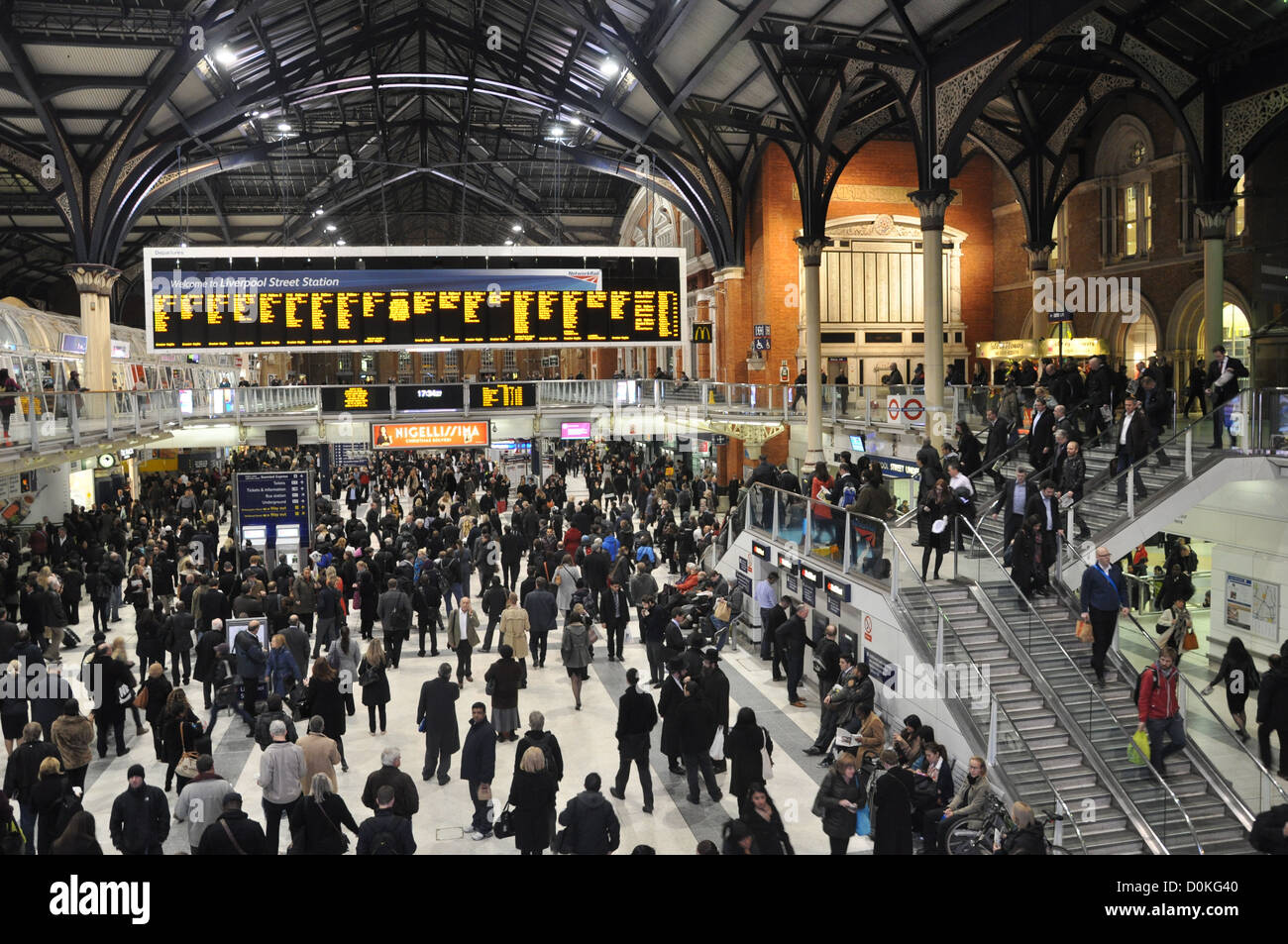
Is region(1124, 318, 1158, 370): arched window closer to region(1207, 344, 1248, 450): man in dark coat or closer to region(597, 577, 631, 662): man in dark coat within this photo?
region(1207, 344, 1248, 450): man in dark coat

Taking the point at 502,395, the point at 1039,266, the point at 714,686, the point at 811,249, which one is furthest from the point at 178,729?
the point at 1039,266

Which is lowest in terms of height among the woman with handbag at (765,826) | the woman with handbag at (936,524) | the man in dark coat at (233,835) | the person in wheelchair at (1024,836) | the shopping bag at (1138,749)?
the shopping bag at (1138,749)

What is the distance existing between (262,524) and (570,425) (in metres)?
12.4

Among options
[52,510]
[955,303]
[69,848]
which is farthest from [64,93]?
[955,303]

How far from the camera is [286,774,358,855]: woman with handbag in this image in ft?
23.3

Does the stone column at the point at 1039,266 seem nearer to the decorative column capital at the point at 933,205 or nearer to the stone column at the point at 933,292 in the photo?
the stone column at the point at 933,292

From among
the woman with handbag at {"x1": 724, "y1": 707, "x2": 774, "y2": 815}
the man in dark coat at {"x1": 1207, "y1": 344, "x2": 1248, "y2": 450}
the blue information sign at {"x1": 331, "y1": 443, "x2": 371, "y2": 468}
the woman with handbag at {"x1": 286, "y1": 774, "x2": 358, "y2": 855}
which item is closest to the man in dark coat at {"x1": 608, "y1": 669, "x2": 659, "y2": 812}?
the woman with handbag at {"x1": 724, "y1": 707, "x2": 774, "y2": 815}

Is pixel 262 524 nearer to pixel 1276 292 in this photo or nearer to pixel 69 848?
pixel 69 848

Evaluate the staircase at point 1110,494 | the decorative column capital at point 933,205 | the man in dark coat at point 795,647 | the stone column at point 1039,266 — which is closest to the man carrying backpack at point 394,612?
the man in dark coat at point 795,647

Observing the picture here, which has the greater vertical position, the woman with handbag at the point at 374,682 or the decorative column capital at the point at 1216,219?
the decorative column capital at the point at 1216,219

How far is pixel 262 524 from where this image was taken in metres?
16.4

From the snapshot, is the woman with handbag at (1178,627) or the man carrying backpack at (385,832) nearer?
the man carrying backpack at (385,832)

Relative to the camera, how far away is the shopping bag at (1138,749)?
9250 mm

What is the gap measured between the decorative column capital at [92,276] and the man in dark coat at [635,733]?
23.7m
